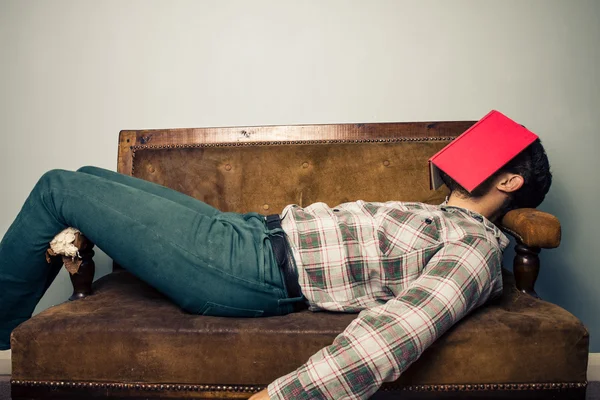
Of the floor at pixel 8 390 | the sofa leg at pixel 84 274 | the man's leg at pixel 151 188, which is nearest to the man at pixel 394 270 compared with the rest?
the man's leg at pixel 151 188

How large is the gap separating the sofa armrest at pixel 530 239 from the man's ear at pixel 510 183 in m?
0.09

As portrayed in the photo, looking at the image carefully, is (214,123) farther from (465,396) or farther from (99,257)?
(465,396)

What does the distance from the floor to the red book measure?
1164 millimetres

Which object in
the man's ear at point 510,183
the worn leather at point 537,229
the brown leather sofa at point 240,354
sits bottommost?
the brown leather sofa at point 240,354

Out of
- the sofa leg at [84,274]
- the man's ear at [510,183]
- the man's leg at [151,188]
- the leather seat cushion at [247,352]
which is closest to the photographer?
the leather seat cushion at [247,352]

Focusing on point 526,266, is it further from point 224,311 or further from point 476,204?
point 224,311

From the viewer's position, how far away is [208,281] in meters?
1.30

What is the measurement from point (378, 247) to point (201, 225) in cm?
51

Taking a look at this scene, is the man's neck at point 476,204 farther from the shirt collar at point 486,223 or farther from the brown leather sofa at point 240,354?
the brown leather sofa at point 240,354

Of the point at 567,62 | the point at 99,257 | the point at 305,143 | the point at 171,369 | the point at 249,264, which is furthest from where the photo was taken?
the point at 99,257

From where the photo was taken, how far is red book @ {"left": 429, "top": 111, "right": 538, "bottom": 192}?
148 centimetres

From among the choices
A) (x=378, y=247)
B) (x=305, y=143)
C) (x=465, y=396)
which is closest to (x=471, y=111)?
(x=305, y=143)

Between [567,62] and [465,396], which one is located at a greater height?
[567,62]

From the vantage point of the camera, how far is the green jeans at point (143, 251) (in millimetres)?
1300
